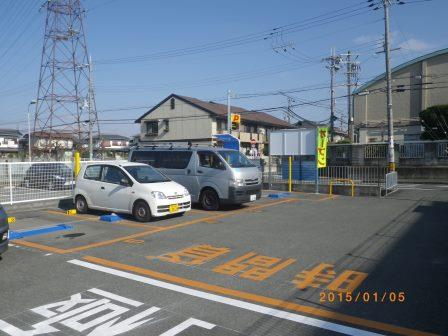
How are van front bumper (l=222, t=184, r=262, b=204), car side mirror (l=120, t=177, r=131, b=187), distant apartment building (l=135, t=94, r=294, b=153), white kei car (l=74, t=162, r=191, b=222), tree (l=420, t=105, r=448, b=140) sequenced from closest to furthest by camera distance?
white kei car (l=74, t=162, r=191, b=222)
car side mirror (l=120, t=177, r=131, b=187)
van front bumper (l=222, t=184, r=262, b=204)
tree (l=420, t=105, r=448, b=140)
distant apartment building (l=135, t=94, r=294, b=153)

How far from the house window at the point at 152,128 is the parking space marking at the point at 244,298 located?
142ft

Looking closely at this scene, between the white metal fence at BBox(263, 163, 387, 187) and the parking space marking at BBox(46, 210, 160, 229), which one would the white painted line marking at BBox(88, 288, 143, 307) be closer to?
the parking space marking at BBox(46, 210, 160, 229)

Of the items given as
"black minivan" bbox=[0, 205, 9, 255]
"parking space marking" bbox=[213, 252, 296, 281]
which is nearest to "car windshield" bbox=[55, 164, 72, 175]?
"black minivan" bbox=[0, 205, 9, 255]

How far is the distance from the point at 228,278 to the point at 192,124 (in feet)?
134

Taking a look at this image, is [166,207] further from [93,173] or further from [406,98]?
[406,98]

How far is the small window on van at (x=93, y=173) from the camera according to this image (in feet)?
37.6

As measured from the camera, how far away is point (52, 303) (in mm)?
4934

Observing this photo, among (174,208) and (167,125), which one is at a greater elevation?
(167,125)

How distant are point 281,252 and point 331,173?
13050mm

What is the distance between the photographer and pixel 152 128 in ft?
164

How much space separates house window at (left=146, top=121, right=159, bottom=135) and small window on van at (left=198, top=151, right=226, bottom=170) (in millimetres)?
37076

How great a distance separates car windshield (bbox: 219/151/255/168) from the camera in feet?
41.4

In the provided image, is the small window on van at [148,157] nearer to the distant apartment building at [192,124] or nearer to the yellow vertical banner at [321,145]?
the yellow vertical banner at [321,145]

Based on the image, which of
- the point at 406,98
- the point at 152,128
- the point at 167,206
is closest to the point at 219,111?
the point at 152,128
